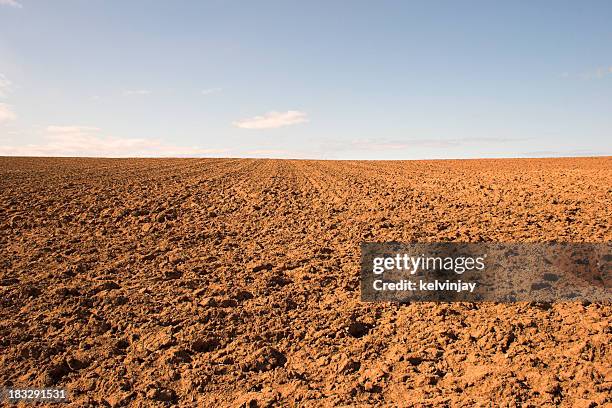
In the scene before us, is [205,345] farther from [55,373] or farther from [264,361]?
[55,373]

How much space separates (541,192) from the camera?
11.7 m

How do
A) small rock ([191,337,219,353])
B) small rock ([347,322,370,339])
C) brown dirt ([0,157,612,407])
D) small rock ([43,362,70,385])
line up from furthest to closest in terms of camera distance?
small rock ([347,322,370,339]) < small rock ([191,337,219,353]) < small rock ([43,362,70,385]) < brown dirt ([0,157,612,407])

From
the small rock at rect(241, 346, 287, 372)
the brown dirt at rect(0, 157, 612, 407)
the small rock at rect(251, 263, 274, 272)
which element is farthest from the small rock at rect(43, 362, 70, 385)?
the small rock at rect(251, 263, 274, 272)

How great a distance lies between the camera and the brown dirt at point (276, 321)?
3.71 m

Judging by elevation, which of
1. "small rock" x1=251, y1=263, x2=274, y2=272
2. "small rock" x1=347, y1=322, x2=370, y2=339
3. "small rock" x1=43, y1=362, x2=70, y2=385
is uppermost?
"small rock" x1=251, y1=263, x2=274, y2=272

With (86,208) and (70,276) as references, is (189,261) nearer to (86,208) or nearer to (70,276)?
(70,276)

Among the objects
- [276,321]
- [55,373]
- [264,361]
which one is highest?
[276,321]

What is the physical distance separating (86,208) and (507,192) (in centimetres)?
1182

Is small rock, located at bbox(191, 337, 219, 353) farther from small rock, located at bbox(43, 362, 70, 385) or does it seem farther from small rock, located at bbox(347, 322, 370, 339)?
small rock, located at bbox(347, 322, 370, 339)

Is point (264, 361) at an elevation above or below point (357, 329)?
below

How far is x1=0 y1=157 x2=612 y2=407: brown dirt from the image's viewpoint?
12.2 feet

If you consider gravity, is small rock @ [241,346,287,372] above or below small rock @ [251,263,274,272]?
below

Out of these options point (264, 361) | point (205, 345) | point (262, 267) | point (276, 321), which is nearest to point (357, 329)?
point (276, 321)

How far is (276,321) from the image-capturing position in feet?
16.3
